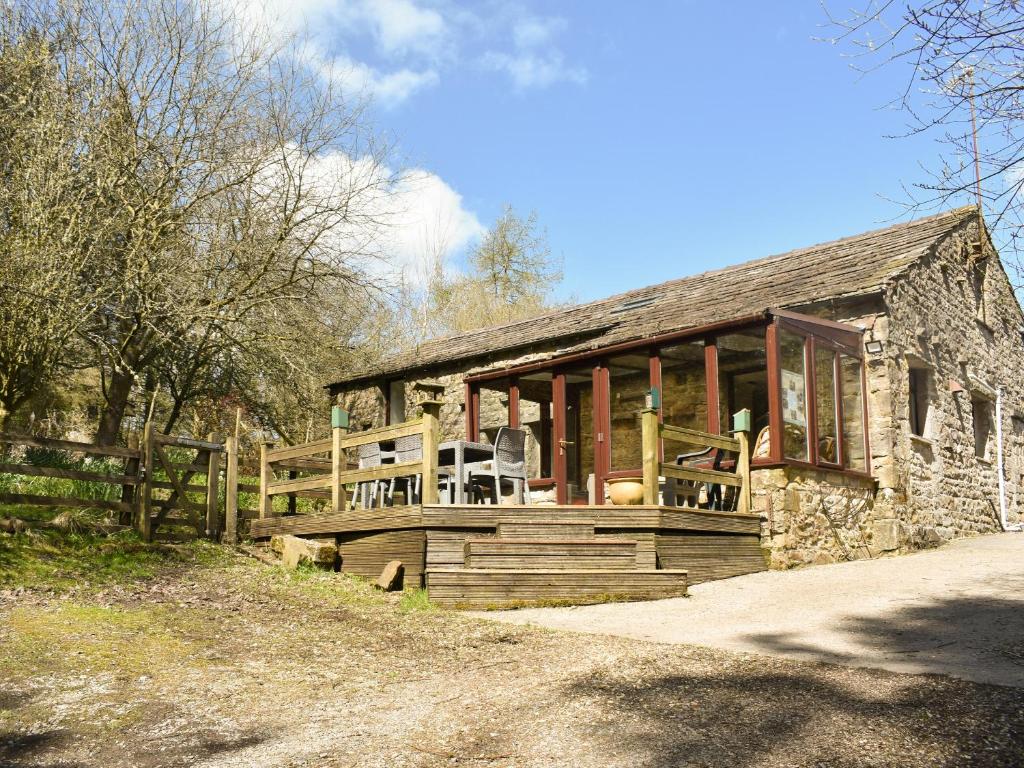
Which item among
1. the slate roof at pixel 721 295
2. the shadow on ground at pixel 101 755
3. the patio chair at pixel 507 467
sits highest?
the slate roof at pixel 721 295

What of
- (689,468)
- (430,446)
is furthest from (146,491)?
(689,468)

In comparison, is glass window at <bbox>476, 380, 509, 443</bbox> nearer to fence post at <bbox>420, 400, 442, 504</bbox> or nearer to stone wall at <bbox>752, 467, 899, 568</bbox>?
stone wall at <bbox>752, 467, 899, 568</bbox>

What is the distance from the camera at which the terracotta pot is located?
10.4 m

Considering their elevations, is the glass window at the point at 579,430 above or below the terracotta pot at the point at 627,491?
above

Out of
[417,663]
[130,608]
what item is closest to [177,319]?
[130,608]

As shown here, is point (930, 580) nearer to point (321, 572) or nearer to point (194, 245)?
point (321, 572)

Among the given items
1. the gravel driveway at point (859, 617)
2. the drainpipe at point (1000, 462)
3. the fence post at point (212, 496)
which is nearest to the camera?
the gravel driveway at point (859, 617)

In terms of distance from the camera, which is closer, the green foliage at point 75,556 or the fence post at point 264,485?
the green foliage at point 75,556

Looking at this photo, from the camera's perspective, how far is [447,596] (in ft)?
26.9

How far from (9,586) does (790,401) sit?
8363 mm

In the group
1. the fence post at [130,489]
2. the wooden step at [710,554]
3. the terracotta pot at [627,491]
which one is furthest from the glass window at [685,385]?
the fence post at [130,489]

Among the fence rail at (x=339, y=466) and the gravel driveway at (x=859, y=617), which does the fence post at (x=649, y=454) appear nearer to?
the gravel driveway at (x=859, y=617)

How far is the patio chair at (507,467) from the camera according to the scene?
32.0 ft

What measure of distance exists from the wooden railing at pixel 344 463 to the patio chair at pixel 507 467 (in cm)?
82
